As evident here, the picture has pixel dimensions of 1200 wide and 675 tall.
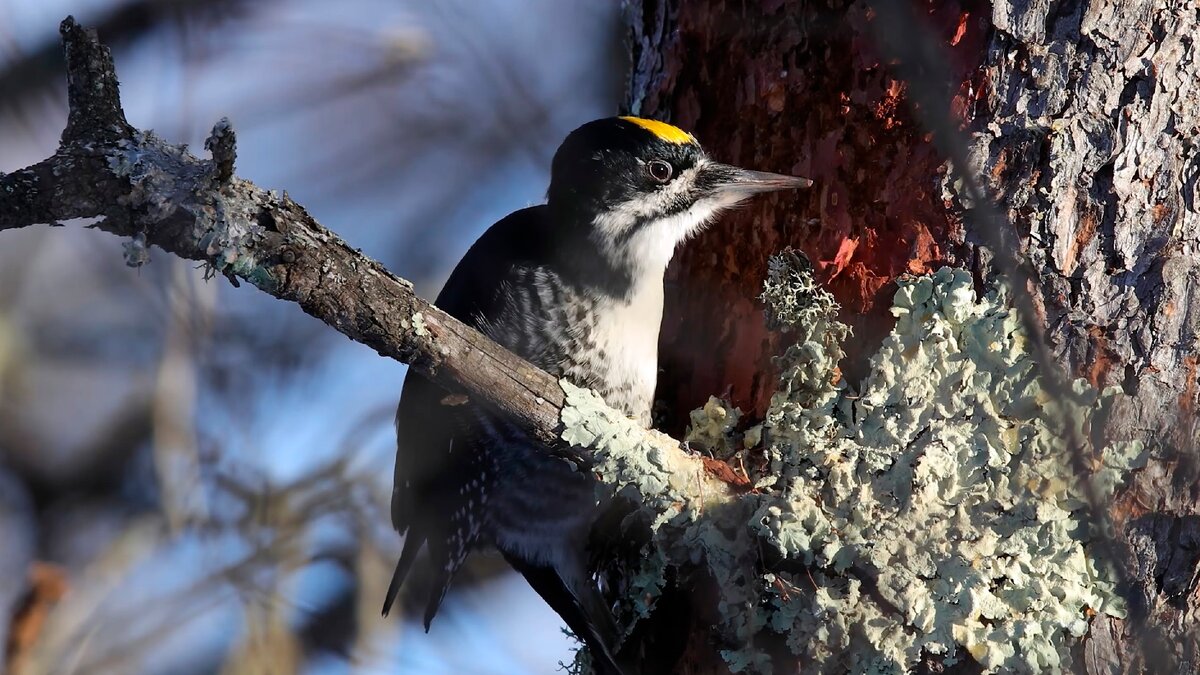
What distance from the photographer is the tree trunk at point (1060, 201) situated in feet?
7.04

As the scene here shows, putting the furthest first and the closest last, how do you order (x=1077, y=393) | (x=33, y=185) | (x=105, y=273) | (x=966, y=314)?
(x=105, y=273), (x=966, y=314), (x=1077, y=393), (x=33, y=185)

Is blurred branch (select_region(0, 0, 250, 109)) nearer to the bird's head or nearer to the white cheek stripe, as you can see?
the bird's head

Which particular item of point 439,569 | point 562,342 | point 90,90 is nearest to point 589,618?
point 439,569

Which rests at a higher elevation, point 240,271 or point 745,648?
point 240,271

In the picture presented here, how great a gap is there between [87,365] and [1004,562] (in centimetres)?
372

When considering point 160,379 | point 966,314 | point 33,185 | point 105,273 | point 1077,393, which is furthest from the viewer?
point 105,273

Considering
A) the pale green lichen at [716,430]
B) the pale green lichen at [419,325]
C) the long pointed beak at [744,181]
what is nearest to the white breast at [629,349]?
the pale green lichen at [716,430]

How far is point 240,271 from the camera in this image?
1877 millimetres

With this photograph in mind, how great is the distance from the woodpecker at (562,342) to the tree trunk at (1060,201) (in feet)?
1.15

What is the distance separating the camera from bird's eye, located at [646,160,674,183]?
3.02 meters

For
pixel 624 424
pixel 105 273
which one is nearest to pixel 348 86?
pixel 105 273

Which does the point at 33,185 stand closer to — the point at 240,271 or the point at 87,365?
the point at 240,271

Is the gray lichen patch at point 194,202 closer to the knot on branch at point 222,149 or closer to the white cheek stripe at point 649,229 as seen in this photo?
Answer: the knot on branch at point 222,149

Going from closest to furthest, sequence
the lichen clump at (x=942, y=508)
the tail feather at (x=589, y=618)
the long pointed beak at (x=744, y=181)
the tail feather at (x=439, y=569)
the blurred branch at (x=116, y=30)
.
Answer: the lichen clump at (x=942, y=508), the long pointed beak at (x=744, y=181), the tail feather at (x=589, y=618), the tail feather at (x=439, y=569), the blurred branch at (x=116, y=30)
